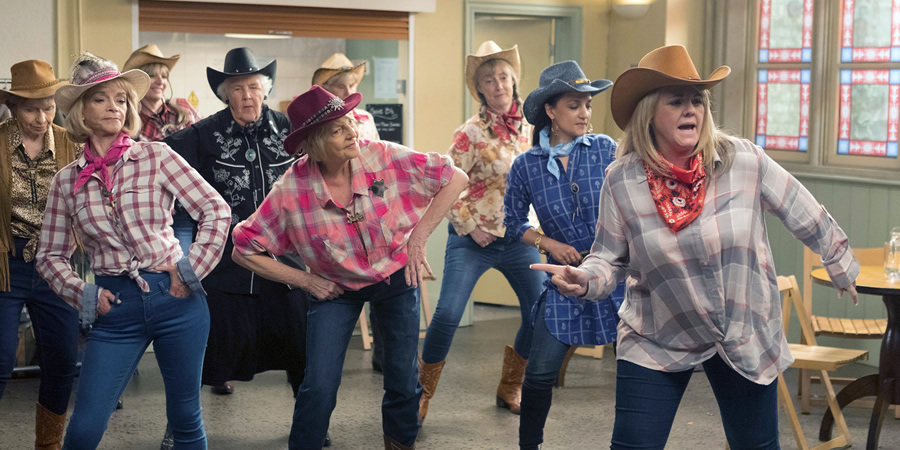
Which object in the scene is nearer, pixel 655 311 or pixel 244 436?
pixel 655 311

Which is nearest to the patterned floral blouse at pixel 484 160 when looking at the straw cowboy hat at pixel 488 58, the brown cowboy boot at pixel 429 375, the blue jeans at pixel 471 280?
the blue jeans at pixel 471 280

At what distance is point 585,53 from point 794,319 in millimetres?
2543

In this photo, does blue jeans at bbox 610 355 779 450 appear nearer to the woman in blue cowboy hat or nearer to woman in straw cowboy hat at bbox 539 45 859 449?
woman in straw cowboy hat at bbox 539 45 859 449

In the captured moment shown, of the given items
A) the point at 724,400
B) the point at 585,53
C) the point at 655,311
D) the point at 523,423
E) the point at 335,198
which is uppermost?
the point at 585,53

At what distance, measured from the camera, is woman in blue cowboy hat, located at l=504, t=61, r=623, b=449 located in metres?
3.80

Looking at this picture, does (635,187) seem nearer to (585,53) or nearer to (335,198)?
(335,198)

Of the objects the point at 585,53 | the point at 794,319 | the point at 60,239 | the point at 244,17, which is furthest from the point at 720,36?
the point at 60,239

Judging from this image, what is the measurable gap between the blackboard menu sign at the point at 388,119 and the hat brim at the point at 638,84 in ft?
14.1

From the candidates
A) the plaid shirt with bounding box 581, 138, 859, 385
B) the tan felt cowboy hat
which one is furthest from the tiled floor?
the plaid shirt with bounding box 581, 138, 859, 385

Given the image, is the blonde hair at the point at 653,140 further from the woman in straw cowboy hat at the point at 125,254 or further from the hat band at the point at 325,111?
the woman in straw cowboy hat at the point at 125,254

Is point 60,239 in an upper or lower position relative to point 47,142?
lower

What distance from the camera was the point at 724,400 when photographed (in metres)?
2.83

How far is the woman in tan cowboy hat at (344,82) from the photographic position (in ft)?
19.1

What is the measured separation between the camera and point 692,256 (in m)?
2.71
